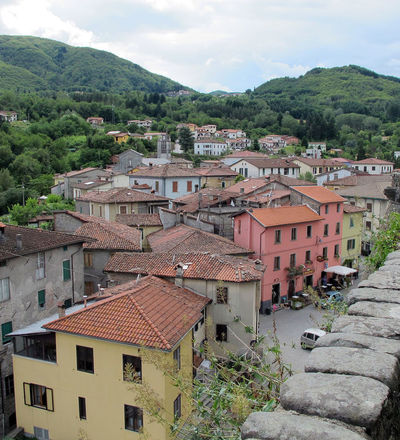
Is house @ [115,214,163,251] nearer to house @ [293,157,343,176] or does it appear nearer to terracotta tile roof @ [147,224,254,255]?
terracotta tile roof @ [147,224,254,255]

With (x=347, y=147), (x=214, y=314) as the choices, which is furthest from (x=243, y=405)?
(x=347, y=147)

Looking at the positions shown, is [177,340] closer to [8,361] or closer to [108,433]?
[108,433]

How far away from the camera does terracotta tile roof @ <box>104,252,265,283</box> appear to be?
59.1ft

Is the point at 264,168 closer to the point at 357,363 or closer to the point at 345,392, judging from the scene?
the point at 357,363

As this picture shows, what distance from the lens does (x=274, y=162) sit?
65875 millimetres

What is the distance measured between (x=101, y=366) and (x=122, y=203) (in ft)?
76.3

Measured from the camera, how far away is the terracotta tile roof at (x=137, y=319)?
41.7 ft

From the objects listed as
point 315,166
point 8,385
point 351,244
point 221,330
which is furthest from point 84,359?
point 315,166

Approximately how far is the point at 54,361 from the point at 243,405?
509 inches

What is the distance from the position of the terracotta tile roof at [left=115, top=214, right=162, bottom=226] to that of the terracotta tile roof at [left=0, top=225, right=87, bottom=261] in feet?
33.6

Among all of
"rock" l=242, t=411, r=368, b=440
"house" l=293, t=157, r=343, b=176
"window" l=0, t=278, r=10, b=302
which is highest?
"rock" l=242, t=411, r=368, b=440

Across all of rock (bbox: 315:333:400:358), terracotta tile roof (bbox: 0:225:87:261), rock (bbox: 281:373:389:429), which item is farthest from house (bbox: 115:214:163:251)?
rock (bbox: 281:373:389:429)

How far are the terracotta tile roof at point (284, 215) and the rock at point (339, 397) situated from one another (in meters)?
24.3

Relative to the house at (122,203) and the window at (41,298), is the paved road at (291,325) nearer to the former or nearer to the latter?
the window at (41,298)
